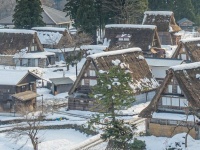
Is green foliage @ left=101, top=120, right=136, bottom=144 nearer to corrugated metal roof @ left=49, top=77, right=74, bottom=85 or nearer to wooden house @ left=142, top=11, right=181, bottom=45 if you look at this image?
corrugated metal roof @ left=49, top=77, right=74, bottom=85

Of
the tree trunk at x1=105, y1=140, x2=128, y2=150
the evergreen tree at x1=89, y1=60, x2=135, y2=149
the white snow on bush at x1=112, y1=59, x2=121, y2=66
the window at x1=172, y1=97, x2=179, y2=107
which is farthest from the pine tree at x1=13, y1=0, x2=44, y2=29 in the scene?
the tree trunk at x1=105, y1=140, x2=128, y2=150

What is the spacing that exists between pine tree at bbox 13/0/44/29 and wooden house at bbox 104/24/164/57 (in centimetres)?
888

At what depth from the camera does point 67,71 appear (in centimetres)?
5856

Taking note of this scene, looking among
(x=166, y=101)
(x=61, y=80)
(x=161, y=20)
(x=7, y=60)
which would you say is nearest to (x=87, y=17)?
(x=161, y=20)

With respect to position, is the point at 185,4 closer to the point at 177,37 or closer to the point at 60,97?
the point at 177,37

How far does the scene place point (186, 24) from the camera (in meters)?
80.2

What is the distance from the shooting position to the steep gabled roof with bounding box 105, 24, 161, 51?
202ft

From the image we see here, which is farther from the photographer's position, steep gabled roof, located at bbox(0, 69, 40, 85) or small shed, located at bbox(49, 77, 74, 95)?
small shed, located at bbox(49, 77, 74, 95)

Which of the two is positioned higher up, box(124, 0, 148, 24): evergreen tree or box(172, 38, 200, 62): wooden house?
box(124, 0, 148, 24): evergreen tree

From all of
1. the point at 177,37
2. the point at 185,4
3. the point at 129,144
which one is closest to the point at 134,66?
the point at 129,144

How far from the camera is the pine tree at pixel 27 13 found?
66.1 meters

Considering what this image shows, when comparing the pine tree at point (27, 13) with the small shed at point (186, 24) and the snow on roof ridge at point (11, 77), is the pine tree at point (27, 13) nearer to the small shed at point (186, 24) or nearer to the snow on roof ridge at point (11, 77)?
the snow on roof ridge at point (11, 77)

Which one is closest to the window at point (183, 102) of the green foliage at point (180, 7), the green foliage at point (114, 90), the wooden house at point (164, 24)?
the green foliage at point (114, 90)

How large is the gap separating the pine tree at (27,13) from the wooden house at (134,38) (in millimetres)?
8879
